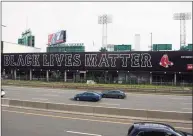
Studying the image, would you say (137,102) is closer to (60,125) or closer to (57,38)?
(60,125)

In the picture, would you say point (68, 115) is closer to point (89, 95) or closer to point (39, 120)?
point (39, 120)

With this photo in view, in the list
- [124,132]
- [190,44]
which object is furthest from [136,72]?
[124,132]

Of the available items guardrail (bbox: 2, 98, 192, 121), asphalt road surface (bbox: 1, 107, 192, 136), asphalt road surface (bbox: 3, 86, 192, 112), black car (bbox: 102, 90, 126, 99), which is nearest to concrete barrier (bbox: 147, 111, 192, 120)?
guardrail (bbox: 2, 98, 192, 121)

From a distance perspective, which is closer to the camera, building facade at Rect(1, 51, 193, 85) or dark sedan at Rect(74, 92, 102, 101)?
dark sedan at Rect(74, 92, 102, 101)

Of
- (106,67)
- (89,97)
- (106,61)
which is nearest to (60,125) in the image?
(89,97)

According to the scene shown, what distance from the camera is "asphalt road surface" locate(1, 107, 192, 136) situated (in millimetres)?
18812

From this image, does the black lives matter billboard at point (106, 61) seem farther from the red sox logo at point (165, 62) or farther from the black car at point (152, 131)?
the black car at point (152, 131)

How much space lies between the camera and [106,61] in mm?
75000

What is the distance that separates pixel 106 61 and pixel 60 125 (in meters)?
54.4

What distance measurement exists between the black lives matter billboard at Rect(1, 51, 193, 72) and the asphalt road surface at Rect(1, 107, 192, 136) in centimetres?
4832

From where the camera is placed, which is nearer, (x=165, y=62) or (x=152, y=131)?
(x=152, y=131)

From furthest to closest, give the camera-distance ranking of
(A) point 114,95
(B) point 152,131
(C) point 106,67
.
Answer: (C) point 106,67
(A) point 114,95
(B) point 152,131

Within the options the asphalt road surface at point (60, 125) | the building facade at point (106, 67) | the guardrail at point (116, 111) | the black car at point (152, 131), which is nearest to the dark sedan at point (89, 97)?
the guardrail at point (116, 111)

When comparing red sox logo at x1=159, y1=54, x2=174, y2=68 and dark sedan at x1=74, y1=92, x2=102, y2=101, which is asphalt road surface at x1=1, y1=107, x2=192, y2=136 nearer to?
Result: dark sedan at x1=74, y1=92, x2=102, y2=101
